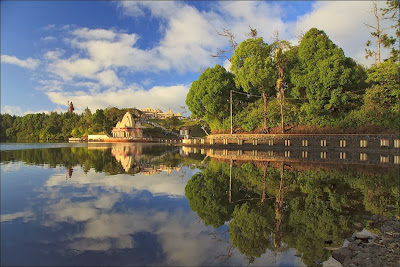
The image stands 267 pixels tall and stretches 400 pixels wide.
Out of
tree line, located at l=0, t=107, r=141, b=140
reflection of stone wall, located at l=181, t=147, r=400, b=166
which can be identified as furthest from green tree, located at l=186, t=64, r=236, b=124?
tree line, located at l=0, t=107, r=141, b=140

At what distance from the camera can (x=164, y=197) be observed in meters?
10.2

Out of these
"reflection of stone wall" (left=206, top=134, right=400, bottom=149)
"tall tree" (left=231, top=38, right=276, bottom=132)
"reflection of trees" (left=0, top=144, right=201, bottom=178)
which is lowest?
"reflection of trees" (left=0, top=144, right=201, bottom=178)

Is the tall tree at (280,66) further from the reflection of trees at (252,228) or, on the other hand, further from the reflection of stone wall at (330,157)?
the reflection of trees at (252,228)

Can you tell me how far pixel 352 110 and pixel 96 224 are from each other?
1364 inches

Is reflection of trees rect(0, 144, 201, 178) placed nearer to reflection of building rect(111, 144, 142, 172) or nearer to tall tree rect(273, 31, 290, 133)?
reflection of building rect(111, 144, 142, 172)

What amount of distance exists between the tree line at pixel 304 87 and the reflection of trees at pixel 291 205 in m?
19.3

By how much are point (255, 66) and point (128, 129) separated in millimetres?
46052

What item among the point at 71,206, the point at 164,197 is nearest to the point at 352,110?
the point at 164,197

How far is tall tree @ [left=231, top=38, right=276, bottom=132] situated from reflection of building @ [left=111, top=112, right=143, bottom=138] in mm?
42032

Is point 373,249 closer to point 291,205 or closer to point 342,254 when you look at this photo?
point 342,254

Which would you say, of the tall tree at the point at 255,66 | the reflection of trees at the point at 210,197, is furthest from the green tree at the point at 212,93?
the reflection of trees at the point at 210,197

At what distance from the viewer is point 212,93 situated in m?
41.0

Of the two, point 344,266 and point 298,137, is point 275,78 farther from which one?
point 344,266

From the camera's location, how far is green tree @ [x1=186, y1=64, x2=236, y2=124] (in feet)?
135
